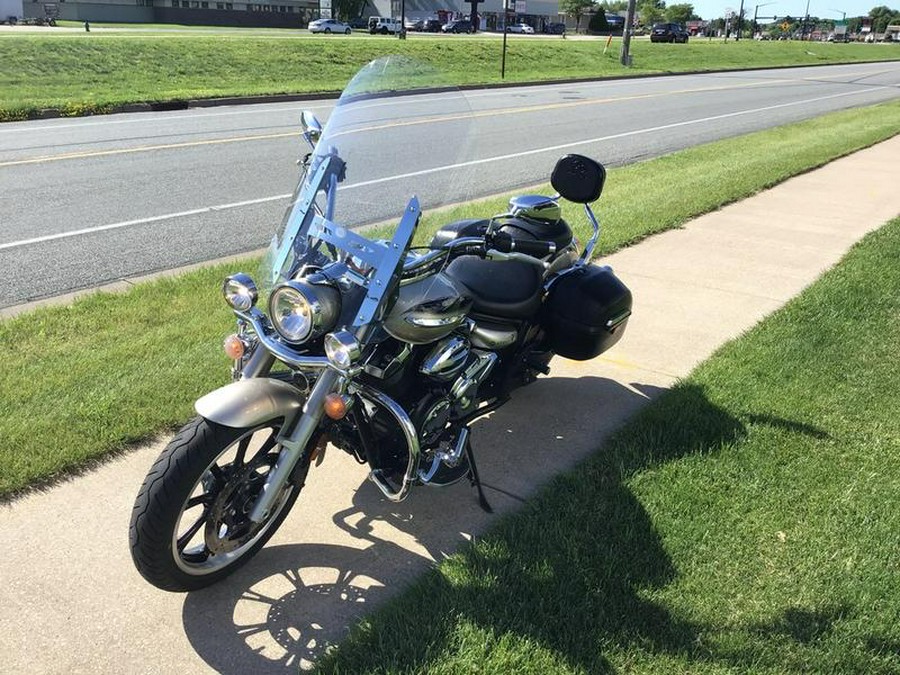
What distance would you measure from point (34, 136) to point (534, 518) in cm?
1226

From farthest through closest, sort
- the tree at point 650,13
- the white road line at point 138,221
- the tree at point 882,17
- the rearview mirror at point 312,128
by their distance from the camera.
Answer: the tree at point 882,17, the tree at point 650,13, the white road line at point 138,221, the rearview mirror at point 312,128

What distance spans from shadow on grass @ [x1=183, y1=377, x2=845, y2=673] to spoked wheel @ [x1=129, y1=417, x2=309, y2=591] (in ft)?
0.41

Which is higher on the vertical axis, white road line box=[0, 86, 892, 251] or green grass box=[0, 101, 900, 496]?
white road line box=[0, 86, 892, 251]

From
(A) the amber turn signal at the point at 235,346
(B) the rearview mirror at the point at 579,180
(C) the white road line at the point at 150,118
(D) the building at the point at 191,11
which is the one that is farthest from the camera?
(D) the building at the point at 191,11

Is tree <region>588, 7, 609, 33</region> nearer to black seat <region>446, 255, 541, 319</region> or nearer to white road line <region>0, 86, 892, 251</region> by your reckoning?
white road line <region>0, 86, 892, 251</region>

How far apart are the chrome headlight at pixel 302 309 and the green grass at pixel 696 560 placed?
1023 mm

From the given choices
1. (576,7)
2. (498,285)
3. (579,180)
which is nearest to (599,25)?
(576,7)

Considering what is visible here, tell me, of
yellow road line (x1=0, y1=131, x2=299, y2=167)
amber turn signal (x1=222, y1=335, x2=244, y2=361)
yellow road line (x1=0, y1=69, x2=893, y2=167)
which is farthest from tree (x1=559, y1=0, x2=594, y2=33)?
amber turn signal (x1=222, y1=335, x2=244, y2=361)

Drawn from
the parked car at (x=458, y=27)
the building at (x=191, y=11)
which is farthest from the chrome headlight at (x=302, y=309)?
the parked car at (x=458, y=27)

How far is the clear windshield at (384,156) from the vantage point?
2.96m

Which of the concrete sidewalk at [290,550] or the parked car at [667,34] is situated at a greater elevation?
the parked car at [667,34]

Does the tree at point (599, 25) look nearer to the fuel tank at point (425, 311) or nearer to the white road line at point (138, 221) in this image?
the white road line at point (138, 221)

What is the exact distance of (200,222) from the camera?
7656 millimetres

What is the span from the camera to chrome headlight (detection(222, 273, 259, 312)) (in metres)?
2.81
